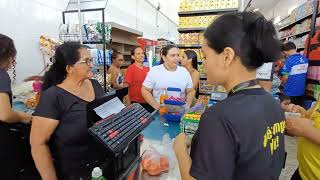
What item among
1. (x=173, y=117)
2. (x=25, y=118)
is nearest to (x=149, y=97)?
(x=173, y=117)

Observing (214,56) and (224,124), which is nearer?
(224,124)

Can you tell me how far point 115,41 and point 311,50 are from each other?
4388 mm

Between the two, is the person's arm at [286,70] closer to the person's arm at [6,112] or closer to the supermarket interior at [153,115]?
the supermarket interior at [153,115]

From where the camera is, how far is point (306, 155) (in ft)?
4.41

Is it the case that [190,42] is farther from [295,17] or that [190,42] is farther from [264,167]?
[264,167]

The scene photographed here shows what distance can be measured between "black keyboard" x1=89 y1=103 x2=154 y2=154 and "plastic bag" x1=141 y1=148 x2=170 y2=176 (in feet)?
0.72

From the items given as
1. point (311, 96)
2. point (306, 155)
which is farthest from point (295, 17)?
point (306, 155)

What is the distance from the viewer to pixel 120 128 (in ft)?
3.44

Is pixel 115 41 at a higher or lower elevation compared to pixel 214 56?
higher

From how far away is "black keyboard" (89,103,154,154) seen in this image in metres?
0.92

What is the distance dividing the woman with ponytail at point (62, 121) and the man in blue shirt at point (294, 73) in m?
4.34

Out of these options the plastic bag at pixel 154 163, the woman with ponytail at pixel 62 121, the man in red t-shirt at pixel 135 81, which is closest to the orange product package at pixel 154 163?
the plastic bag at pixel 154 163

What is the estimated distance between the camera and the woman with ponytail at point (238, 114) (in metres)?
0.70

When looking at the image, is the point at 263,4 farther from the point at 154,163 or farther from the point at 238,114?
the point at 238,114
